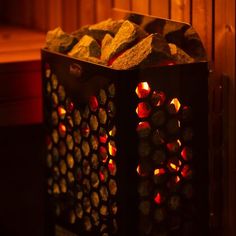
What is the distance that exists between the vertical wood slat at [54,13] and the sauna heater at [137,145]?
0.97 meters

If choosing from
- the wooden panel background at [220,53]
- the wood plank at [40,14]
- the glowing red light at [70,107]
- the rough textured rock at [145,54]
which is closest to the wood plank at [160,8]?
the wooden panel background at [220,53]

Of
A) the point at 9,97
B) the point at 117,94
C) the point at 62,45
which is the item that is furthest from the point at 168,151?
the point at 9,97

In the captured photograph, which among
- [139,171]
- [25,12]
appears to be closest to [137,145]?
[139,171]

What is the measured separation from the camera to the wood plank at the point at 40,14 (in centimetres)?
329

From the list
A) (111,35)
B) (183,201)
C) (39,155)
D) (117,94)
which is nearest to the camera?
(117,94)

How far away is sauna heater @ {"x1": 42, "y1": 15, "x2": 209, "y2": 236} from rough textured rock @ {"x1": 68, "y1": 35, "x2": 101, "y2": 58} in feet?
0.19

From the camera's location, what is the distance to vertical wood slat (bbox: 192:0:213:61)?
215 cm

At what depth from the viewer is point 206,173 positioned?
6.78 feet

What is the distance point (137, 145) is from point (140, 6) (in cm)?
75

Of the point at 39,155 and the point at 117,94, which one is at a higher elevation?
the point at 117,94

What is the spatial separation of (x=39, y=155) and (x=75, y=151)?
3.09 feet

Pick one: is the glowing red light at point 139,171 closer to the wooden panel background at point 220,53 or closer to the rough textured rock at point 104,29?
the wooden panel background at point 220,53

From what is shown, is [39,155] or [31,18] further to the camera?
[31,18]

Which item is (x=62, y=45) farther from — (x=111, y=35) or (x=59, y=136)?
(x=59, y=136)
